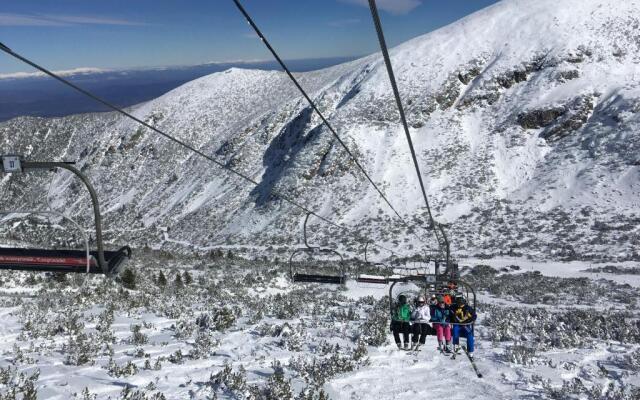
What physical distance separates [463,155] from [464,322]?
4977 centimetres

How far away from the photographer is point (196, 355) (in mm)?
10492

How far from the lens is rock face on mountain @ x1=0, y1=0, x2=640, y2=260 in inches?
1820

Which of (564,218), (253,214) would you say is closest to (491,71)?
(564,218)

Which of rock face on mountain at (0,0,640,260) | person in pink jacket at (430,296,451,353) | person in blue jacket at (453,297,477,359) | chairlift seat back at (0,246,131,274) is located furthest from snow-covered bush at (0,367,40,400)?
rock face on mountain at (0,0,640,260)

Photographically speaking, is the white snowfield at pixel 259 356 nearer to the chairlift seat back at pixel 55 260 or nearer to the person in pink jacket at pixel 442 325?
the person in pink jacket at pixel 442 325

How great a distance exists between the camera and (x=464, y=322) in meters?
11.5

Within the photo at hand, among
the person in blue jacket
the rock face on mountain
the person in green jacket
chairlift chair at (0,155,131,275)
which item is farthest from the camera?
the rock face on mountain

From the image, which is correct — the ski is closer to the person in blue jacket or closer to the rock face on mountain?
the person in blue jacket

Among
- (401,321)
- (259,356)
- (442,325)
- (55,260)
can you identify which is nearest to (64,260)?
(55,260)

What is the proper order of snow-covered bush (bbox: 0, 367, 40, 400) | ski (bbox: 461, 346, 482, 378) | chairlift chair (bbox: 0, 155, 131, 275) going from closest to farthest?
chairlift chair (bbox: 0, 155, 131, 275) → snow-covered bush (bbox: 0, 367, 40, 400) → ski (bbox: 461, 346, 482, 378)

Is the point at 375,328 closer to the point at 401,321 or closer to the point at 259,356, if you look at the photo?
the point at 401,321

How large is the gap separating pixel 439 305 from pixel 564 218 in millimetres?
38639

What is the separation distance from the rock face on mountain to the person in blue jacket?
102 feet

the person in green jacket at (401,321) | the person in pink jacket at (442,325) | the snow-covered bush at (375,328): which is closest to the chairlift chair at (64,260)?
the person in green jacket at (401,321)
